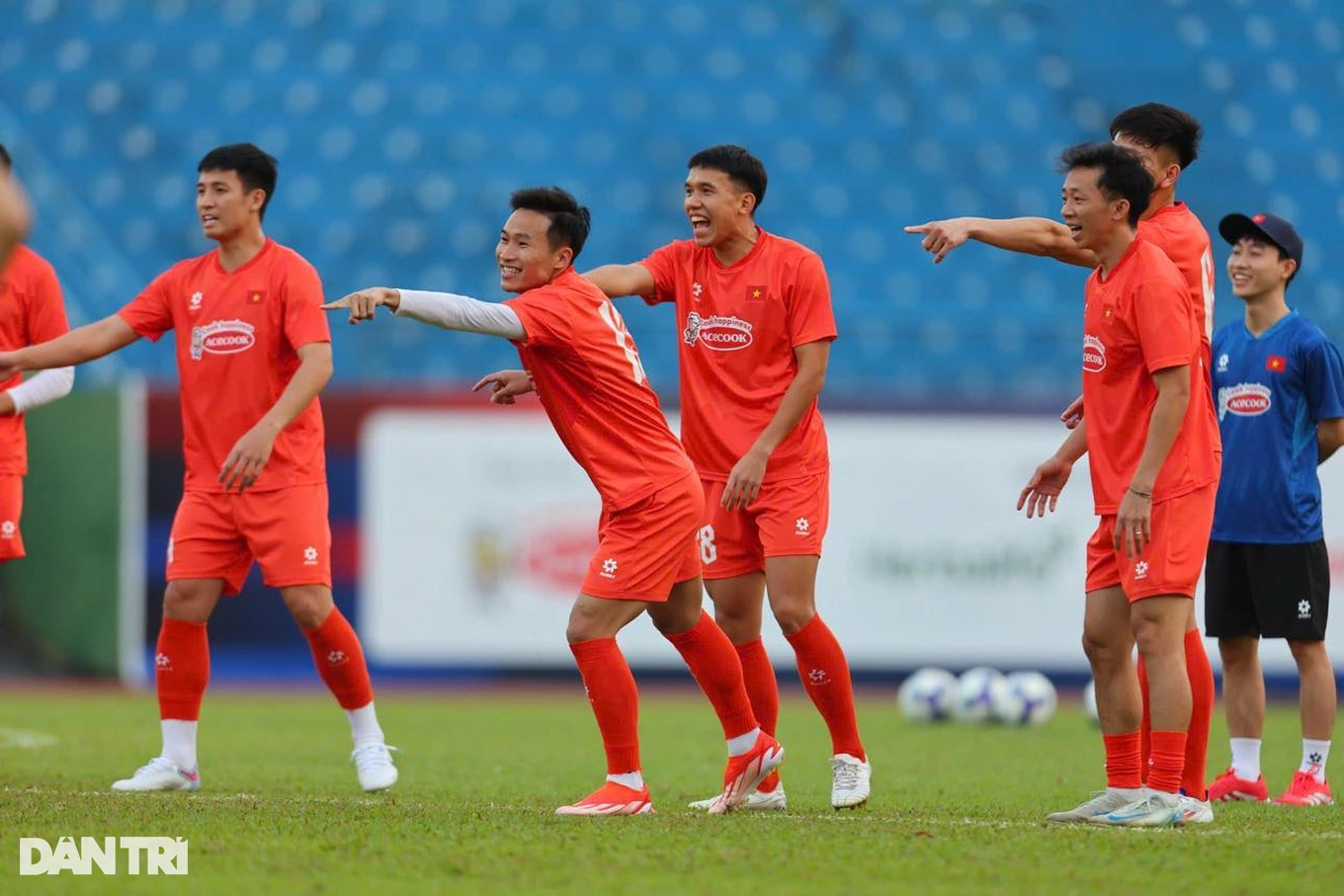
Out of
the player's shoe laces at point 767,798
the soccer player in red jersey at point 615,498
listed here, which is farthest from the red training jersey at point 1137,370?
the player's shoe laces at point 767,798

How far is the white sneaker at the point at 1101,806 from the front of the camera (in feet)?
18.9

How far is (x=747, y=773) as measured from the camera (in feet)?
20.1

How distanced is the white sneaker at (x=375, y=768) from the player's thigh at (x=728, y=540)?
143cm

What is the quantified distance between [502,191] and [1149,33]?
20.0 ft

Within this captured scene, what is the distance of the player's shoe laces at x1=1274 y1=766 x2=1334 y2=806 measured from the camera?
675 centimetres

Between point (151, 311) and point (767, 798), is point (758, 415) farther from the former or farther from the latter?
point (151, 311)

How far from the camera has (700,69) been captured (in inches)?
648

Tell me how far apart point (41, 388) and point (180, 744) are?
1.56 meters

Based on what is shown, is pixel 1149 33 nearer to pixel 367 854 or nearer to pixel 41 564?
pixel 41 564

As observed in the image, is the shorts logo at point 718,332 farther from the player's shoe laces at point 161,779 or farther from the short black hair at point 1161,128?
the player's shoe laces at point 161,779

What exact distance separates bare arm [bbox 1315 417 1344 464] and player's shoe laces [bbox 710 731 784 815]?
2.74 meters

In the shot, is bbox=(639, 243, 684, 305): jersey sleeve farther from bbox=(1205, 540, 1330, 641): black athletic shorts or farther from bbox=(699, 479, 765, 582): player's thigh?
bbox=(1205, 540, 1330, 641): black athletic shorts

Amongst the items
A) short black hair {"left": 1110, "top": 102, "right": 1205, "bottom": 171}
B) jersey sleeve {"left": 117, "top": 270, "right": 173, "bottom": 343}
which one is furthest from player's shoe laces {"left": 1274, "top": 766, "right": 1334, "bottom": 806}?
jersey sleeve {"left": 117, "top": 270, "right": 173, "bottom": 343}

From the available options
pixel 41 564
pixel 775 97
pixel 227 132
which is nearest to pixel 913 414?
pixel 775 97
